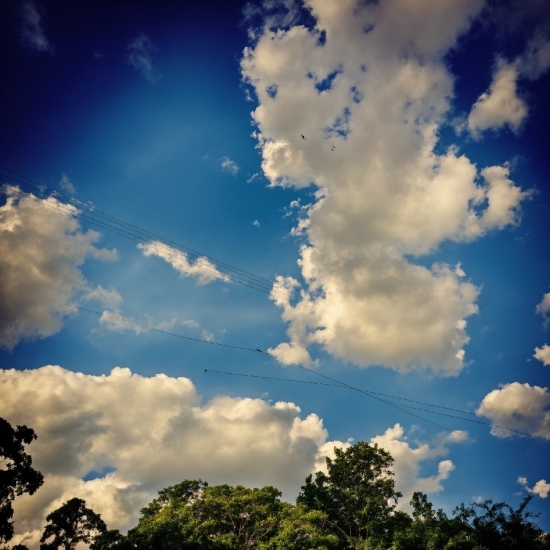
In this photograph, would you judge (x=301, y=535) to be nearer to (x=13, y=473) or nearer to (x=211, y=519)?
(x=211, y=519)

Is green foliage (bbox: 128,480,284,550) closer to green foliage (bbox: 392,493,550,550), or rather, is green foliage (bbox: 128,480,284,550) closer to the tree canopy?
the tree canopy

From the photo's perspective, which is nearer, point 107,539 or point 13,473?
point 13,473

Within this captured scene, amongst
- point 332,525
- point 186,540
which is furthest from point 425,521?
point 186,540

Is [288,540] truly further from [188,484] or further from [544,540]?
[544,540]

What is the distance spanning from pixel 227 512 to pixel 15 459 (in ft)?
48.6

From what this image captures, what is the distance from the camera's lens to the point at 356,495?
24984mm

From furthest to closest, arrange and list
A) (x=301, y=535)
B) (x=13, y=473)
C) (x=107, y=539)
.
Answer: (x=107, y=539), (x=301, y=535), (x=13, y=473)

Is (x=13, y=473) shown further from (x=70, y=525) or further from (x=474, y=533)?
(x=474, y=533)

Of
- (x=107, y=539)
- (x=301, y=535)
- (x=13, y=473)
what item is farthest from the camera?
(x=107, y=539)

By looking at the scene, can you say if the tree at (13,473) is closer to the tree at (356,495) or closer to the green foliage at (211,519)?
the green foliage at (211,519)

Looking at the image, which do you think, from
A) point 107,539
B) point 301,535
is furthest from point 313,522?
point 107,539

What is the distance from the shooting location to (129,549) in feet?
69.9

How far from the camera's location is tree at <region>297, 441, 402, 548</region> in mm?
23734

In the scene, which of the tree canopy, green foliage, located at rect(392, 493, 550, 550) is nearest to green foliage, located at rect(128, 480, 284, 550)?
the tree canopy
